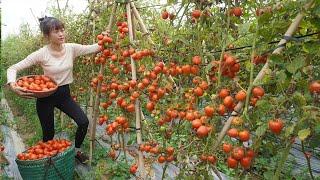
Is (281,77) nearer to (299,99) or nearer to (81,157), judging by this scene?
(299,99)

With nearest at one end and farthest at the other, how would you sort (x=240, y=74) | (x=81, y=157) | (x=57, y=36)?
(x=240, y=74) < (x=57, y=36) < (x=81, y=157)

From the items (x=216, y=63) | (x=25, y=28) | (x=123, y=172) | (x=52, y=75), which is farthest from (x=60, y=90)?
(x=25, y=28)

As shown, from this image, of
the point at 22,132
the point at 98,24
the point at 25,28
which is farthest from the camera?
the point at 25,28

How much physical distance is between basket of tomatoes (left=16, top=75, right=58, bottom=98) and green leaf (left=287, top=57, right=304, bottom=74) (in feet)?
7.42

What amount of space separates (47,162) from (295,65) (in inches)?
93.9

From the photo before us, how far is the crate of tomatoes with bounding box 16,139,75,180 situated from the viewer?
3.24 metres

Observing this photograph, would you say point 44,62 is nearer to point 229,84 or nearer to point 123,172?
point 123,172

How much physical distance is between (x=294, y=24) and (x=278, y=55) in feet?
0.38

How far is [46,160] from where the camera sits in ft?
10.6

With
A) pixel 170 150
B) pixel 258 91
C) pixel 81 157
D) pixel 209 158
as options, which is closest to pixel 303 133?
pixel 258 91

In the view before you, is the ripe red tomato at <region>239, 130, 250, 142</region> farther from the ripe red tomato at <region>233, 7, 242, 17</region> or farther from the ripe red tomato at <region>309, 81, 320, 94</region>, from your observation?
the ripe red tomato at <region>233, 7, 242, 17</region>

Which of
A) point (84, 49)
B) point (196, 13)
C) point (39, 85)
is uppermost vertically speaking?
point (196, 13)

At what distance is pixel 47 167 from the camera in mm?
3262

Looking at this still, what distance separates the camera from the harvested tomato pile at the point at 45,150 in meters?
3.33
